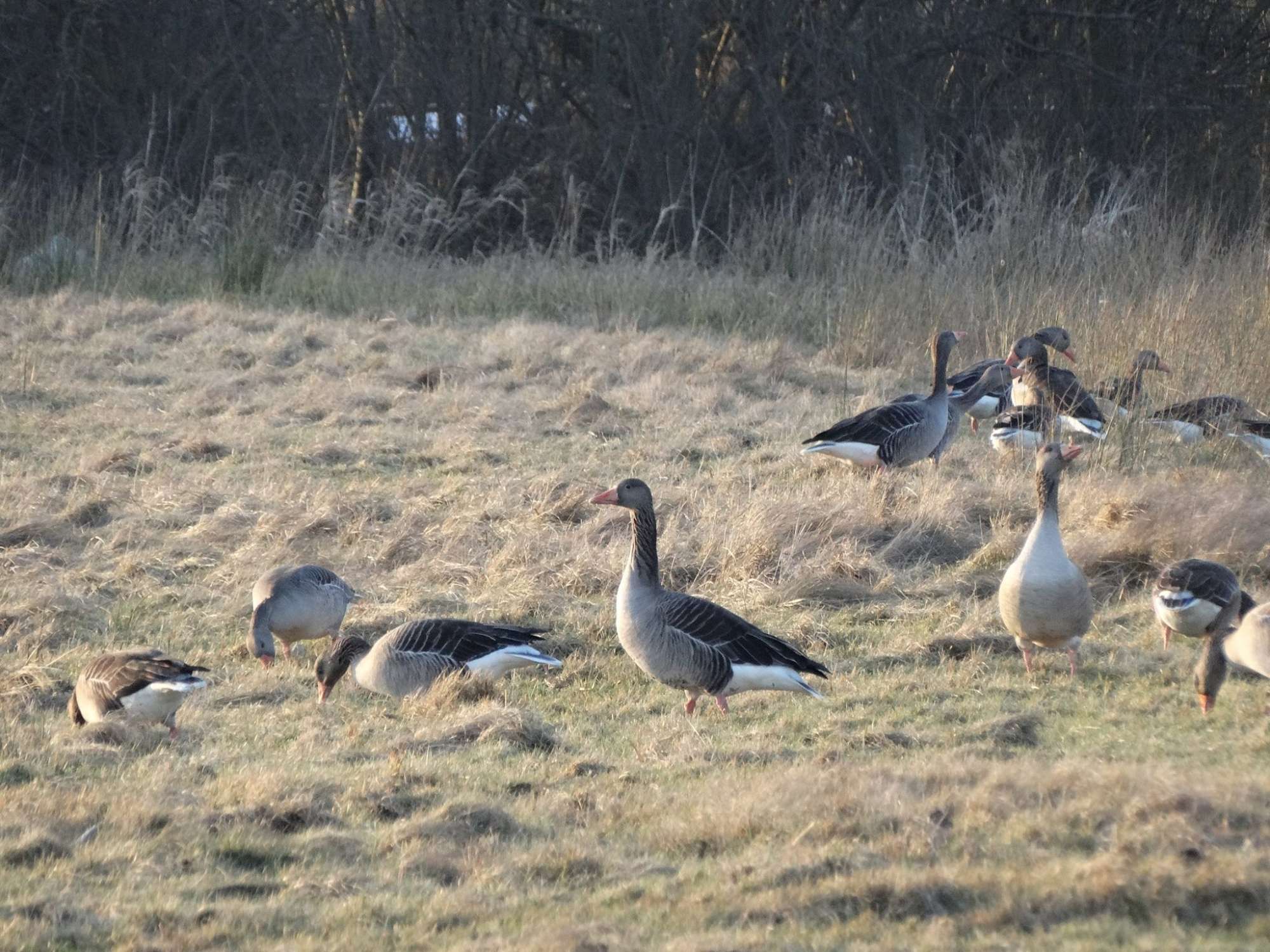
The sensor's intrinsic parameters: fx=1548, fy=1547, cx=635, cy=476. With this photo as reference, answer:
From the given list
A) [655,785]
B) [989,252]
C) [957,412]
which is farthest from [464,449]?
[989,252]

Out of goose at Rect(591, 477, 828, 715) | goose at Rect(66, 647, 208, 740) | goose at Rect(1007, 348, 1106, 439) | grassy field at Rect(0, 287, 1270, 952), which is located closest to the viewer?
grassy field at Rect(0, 287, 1270, 952)

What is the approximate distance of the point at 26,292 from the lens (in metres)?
Result: 16.3

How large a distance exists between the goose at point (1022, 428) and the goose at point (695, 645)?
4307 millimetres

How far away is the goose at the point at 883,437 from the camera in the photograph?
9.92 metres

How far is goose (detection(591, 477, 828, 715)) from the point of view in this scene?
20.7 feet

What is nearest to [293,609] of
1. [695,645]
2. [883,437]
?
[695,645]

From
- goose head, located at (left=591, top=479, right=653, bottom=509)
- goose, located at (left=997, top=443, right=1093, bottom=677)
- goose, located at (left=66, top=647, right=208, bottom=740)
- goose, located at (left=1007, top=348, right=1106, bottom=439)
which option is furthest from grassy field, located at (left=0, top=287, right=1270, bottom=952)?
goose head, located at (left=591, top=479, right=653, bottom=509)

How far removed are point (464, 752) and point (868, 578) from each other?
9.69ft

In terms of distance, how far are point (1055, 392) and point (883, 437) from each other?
5.61 ft

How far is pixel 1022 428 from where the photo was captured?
10461 millimetres

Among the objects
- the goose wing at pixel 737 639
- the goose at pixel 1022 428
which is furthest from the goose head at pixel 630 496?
the goose at pixel 1022 428

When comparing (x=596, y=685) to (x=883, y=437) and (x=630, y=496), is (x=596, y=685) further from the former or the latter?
(x=883, y=437)

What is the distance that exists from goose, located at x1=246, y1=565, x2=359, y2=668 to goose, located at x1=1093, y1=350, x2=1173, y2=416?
5.79 metres

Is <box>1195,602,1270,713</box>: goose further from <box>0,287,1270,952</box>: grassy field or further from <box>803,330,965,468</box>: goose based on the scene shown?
<box>803,330,965,468</box>: goose
